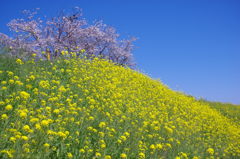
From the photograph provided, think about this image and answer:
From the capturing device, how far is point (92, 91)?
33.5 ft

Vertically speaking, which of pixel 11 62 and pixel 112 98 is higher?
pixel 11 62

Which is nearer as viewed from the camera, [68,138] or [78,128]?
[68,138]

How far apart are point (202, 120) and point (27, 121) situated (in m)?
10.7

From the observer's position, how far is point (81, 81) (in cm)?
1068

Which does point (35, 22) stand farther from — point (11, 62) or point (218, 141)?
point (218, 141)

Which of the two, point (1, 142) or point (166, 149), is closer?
point (1, 142)

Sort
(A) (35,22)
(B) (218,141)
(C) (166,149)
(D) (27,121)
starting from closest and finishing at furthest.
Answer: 1. (D) (27,121)
2. (C) (166,149)
3. (B) (218,141)
4. (A) (35,22)

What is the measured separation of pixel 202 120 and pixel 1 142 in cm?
1164

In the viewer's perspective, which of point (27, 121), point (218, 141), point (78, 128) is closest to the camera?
point (27, 121)

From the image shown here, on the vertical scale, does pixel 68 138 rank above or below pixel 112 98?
below

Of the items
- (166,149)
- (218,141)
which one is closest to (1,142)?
(166,149)

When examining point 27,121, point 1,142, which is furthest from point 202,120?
point 1,142

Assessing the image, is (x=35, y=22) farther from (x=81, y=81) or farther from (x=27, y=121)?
(x=27, y=121)

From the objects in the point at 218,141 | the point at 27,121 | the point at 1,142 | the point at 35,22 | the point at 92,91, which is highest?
the point at 35,22
